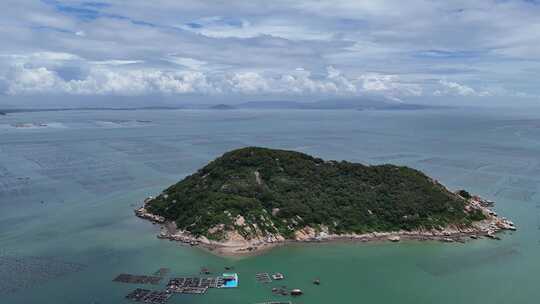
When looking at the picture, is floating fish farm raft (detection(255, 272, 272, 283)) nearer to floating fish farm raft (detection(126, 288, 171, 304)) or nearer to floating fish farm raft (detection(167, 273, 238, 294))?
floating fish farm raft (detection(167, 273, 238, 294))

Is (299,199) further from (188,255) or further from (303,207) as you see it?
(188,255)

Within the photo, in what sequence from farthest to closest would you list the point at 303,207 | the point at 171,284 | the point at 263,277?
1. the point at 303,207
2. the point at 263,277
3. the point at 171,284

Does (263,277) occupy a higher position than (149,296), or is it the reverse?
(263,277)

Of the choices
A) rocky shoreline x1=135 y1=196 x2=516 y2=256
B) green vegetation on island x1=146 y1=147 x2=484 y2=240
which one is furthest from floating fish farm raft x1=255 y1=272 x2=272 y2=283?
green vegetation on island x1=146 y1=147 x2=484 y2=240

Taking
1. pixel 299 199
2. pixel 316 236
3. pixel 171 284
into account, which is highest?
pixel 299 199

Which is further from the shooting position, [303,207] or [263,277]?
[303,207]

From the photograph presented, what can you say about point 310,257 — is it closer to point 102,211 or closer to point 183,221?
point 183,221

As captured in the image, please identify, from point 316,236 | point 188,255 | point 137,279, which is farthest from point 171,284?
point 316,236
